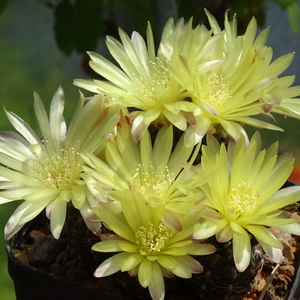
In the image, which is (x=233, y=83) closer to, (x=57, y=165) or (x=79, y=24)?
(x=57, y=165)

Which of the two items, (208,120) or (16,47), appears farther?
(16,47)

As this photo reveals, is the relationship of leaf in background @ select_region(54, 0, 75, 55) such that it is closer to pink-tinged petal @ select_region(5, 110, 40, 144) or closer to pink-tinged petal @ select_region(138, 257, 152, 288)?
pink-tinged petal @ select_region(5, 110, 40, 144)

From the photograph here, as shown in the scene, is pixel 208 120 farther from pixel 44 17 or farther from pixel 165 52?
pixel 44 17

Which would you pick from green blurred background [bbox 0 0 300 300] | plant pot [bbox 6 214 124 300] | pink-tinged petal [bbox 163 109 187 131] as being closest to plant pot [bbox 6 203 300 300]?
plant pot [bbox 6 214 124 300]

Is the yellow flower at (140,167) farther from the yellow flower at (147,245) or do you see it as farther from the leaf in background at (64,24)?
the leaf in background at (64,24)

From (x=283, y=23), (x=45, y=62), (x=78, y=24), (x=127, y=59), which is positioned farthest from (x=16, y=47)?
(x=127, y=59)

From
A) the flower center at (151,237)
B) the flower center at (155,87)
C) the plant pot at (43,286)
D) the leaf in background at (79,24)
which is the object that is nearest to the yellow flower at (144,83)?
the flower center at (155,87)
